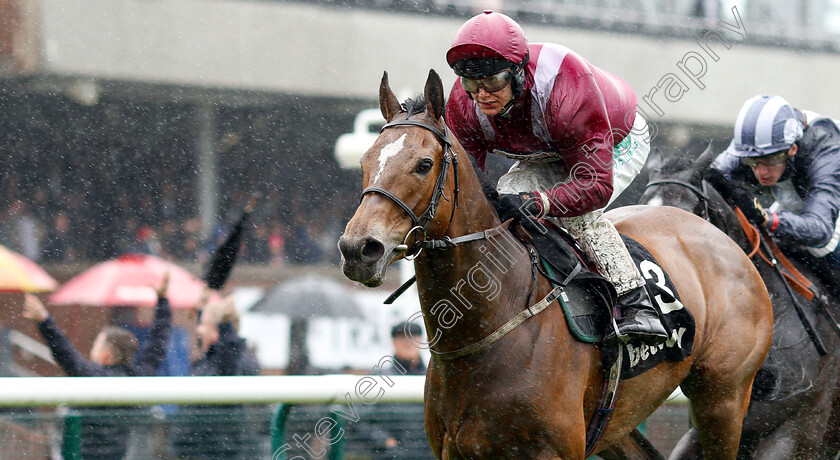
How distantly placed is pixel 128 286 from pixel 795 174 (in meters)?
5.12

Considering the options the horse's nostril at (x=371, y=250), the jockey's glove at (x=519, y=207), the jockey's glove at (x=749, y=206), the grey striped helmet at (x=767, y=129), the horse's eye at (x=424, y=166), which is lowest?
the jockey's glove at (x=749, y=206)

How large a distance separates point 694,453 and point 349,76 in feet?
34.2

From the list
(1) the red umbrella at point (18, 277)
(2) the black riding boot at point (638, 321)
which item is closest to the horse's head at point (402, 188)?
(2) the black riding boot at point (638, 321)

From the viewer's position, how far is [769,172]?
473 centimetres

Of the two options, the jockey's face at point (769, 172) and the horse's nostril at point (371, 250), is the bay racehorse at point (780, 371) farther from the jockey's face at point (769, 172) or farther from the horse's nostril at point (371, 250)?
the horse's nostril at point (371, 250)

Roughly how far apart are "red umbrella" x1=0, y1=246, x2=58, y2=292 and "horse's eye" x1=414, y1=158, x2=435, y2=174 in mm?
4681

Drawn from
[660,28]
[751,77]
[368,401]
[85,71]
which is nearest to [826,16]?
[751,77]

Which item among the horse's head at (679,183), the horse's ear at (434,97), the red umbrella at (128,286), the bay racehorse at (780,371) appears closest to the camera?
the horse's ear at (434,97)

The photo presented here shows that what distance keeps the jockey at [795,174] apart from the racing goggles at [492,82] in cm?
188

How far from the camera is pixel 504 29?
3.02 m

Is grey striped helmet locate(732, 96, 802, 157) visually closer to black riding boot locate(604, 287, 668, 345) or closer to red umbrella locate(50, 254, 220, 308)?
black riding boot locate(604, 287, 668, 345)

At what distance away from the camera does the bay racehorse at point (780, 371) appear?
426 cm

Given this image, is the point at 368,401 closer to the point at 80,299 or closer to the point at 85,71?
the point at 80,299

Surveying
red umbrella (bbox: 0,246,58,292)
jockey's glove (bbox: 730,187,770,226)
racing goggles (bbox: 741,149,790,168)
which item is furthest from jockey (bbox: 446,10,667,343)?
red umbrella (bbox: 0,246,58,292)
